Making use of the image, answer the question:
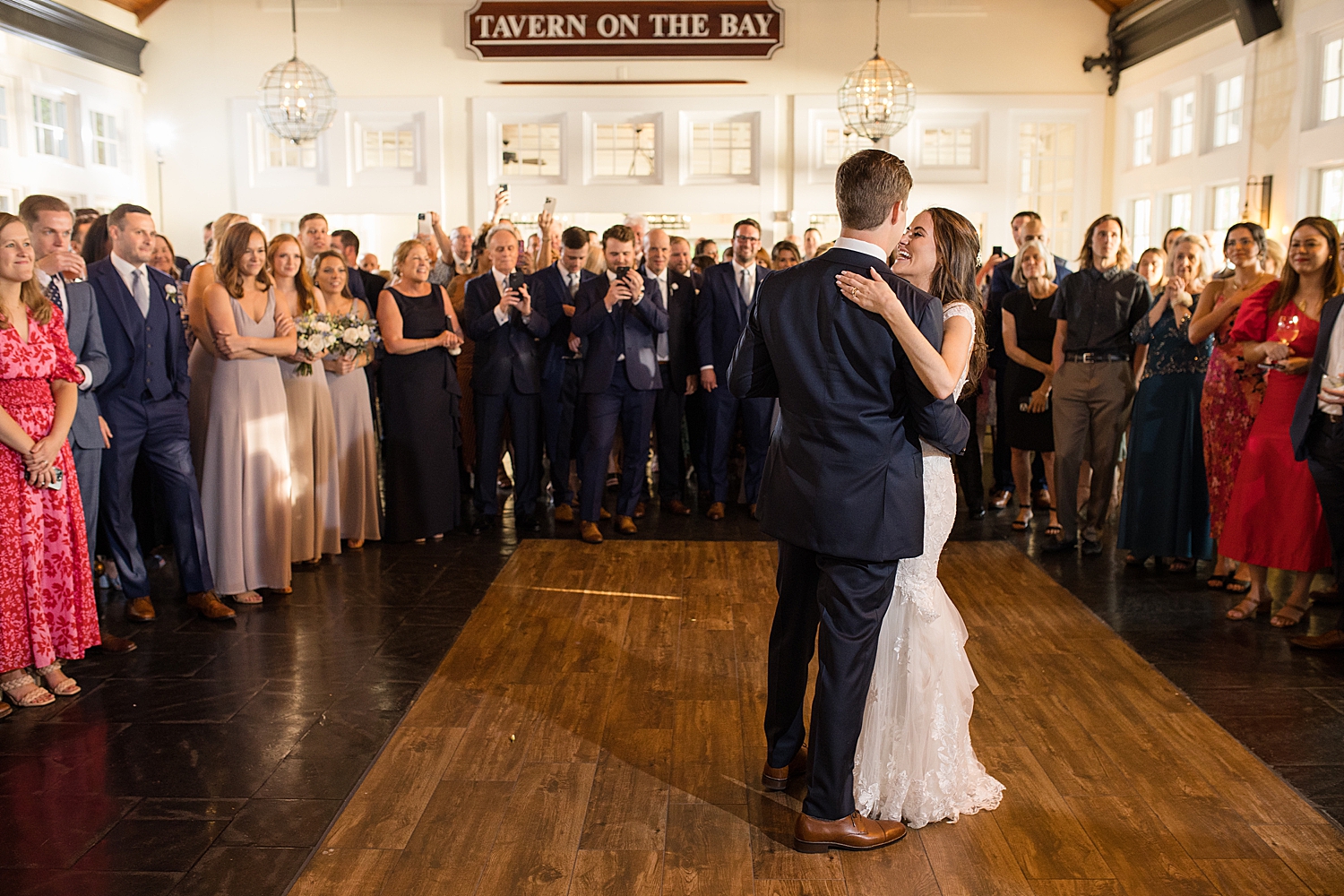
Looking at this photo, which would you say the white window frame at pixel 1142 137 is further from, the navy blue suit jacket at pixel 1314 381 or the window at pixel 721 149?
the navy blue suit jacket at pixel 1314 381

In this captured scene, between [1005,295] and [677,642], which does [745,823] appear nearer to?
[677,642]

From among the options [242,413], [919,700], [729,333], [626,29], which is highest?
[626,29]

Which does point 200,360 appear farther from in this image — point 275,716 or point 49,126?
point 49,126

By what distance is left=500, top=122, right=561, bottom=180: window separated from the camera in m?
12.2

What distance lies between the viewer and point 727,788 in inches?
133

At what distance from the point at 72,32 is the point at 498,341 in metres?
6.74

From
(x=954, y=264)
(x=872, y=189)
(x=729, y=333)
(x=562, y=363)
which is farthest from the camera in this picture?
(x=562, y=363)

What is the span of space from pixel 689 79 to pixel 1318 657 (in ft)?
30.0

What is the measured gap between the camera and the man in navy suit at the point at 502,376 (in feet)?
22.7

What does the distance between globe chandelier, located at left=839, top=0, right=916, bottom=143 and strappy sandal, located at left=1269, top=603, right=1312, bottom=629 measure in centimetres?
600

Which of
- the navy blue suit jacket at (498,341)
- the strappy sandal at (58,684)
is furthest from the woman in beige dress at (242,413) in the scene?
the navy blue suit jacket at (498,341)

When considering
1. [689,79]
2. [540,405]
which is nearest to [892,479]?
[540,405]

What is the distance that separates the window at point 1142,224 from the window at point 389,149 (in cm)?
776

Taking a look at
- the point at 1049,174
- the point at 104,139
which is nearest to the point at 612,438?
the point at 104,139
